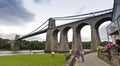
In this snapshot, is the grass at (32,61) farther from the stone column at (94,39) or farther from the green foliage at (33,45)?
the green foliage at (33,45)

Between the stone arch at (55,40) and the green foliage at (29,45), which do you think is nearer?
the stone arch at (55,40)

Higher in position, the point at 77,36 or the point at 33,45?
the point at 77,36

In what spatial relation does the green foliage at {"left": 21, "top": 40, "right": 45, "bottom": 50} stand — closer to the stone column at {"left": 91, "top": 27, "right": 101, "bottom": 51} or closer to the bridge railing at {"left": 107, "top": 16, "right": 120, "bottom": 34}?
the stone column at {"left": 91, "top": 27, "right": 101, "bottom": 51}

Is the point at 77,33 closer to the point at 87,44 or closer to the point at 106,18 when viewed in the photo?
the point at 106,18

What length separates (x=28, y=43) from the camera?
15888 cm

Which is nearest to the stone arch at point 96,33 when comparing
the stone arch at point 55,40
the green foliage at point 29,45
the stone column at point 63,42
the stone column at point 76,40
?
the stone column at point 76,40

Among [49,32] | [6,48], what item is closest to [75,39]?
[49,32]

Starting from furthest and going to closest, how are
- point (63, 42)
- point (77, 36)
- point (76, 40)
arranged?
point (63, 42), point (77, 36), point (76, 40)

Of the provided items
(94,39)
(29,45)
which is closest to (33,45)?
(29,45)

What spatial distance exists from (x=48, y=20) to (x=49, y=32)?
14.8 m

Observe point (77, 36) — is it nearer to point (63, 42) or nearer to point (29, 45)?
point (63, 42)

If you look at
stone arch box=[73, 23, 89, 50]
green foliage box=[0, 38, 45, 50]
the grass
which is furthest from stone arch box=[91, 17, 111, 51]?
green foliage box=[0, 38, 45, 50]

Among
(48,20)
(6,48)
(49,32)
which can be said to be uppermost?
(48,20)

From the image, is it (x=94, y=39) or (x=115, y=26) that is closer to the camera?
(x=115, y=26)
